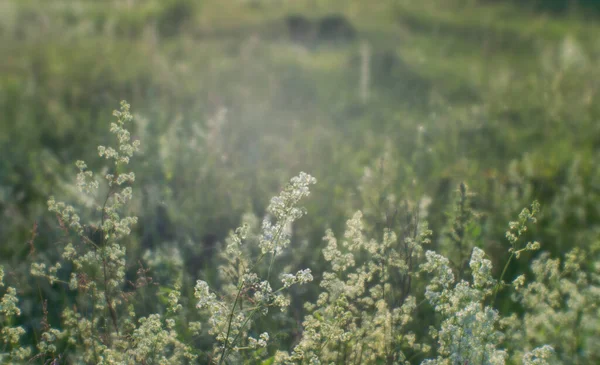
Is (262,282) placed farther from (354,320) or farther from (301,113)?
(301,113)

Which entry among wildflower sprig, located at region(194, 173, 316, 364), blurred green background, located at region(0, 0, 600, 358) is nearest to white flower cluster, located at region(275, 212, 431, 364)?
wildflower sprig, located at region(194, 173, 316, 364)

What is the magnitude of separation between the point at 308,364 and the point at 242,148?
2686mm

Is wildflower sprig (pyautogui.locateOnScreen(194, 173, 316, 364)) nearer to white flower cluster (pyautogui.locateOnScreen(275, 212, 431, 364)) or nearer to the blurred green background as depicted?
white flower cluster (pyautogui.locateOnScreen(275, 212, 431, 364))

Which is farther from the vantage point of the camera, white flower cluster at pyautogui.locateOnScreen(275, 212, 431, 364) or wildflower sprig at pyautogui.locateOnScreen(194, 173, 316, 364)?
white flower cluster at pyautogui.locateOnScreen(275, 212, 431, 364)

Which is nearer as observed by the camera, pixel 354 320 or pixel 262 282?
pixel 262 282

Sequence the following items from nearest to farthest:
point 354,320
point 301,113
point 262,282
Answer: point 262,282
point 354,320
point 301,113

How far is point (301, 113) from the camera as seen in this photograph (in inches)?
210

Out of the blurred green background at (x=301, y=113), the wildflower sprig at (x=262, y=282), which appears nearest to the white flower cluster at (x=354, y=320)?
the wildflower sprig at (x=262, y=282)

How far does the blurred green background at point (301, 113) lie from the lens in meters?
3.40

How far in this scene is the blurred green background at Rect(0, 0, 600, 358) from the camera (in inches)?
134

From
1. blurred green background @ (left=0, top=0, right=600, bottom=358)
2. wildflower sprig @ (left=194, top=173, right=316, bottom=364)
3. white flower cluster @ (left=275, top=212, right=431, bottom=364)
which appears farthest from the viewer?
blurred green background @ (left=0, top=0, right=600, bottom=358)

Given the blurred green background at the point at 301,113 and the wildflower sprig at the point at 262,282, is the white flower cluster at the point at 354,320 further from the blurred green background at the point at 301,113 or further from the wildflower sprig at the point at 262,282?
the blurred green background at the point at 301,113

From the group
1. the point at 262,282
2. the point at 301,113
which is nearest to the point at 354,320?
the point at 262,282

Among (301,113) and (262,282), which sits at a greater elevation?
(301,113)
